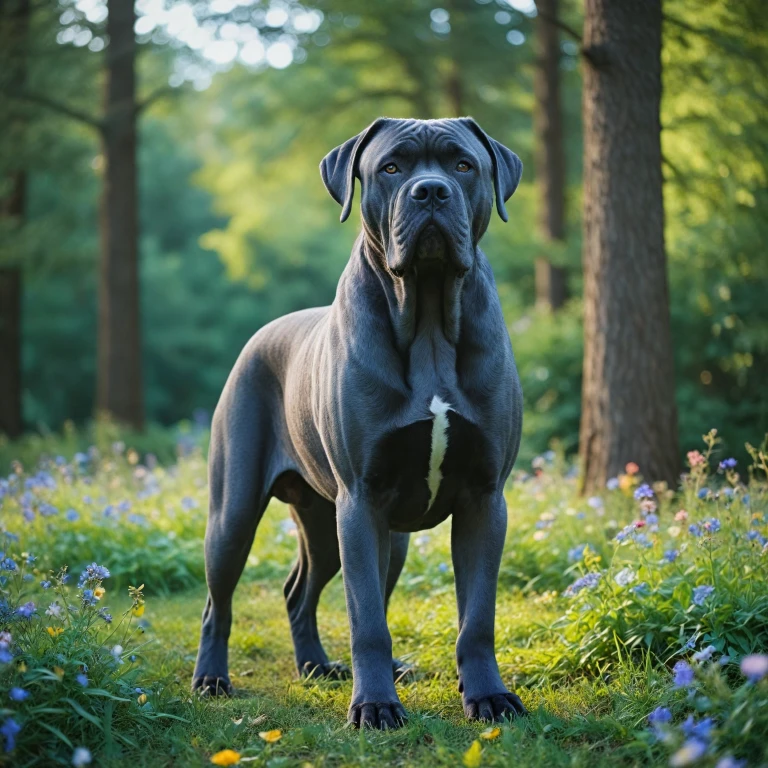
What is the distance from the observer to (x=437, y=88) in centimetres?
1513

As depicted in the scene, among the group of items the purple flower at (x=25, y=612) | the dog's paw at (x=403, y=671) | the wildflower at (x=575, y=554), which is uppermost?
the purple flower at (x=25, y=612)

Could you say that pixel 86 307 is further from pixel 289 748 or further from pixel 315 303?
pixel 289 748

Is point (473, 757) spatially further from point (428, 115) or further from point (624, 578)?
point (428, 115)

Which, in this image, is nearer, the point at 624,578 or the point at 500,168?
the point at 500,168

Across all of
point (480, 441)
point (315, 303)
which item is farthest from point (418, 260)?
point (315, 303)

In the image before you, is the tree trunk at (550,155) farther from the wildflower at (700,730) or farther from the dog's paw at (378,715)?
the wildflower at (700,730)

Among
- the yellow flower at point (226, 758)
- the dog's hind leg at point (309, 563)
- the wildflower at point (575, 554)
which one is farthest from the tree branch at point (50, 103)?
the yellow flower at point (226, 758)

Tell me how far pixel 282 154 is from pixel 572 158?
5.33m

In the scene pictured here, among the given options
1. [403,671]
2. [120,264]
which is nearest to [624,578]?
[403,671]

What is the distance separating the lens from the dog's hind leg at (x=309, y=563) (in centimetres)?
449

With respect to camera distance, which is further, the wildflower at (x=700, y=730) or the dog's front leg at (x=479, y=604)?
the dog's front leg at (x=479, y=604)

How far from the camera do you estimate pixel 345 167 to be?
12.3 feet

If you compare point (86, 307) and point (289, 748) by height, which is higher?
point (289, 748)

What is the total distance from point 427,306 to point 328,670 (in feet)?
6.17
